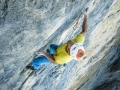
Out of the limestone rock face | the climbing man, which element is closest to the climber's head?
the climbing man

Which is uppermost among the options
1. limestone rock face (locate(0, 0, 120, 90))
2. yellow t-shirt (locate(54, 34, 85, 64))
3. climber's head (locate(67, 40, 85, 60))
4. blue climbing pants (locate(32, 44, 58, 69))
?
limestone rock face (locate(0, 0, 120, 90))

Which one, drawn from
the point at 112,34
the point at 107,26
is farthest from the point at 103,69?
the point at 107,26

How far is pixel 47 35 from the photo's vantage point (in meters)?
4.86

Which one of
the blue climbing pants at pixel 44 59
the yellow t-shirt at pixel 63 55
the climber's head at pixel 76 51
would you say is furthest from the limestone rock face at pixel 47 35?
the climber's head at pixel 76 51

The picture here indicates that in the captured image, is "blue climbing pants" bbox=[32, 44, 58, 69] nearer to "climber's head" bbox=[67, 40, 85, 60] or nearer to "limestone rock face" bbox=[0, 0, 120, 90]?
"limestone rock face" bbox=[0, 0, 120, 90]

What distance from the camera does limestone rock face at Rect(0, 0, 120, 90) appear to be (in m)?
3.88

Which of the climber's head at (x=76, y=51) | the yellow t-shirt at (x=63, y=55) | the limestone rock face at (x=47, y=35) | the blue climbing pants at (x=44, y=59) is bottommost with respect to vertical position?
the climber's head at (x=76, y=51)

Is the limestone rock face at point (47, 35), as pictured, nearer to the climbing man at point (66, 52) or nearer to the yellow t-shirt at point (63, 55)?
the climbing man at point (66, 52)

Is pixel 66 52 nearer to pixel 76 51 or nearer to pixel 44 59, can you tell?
pixel 76 51

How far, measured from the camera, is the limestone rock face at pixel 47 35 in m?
3.88

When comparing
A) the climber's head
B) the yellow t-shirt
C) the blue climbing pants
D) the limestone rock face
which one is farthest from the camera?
the blue climbing pants

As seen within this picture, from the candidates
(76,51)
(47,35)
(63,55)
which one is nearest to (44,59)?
(47,35)

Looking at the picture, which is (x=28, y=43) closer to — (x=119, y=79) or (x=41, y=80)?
(x=41, y=80)

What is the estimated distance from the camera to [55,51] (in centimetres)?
483
